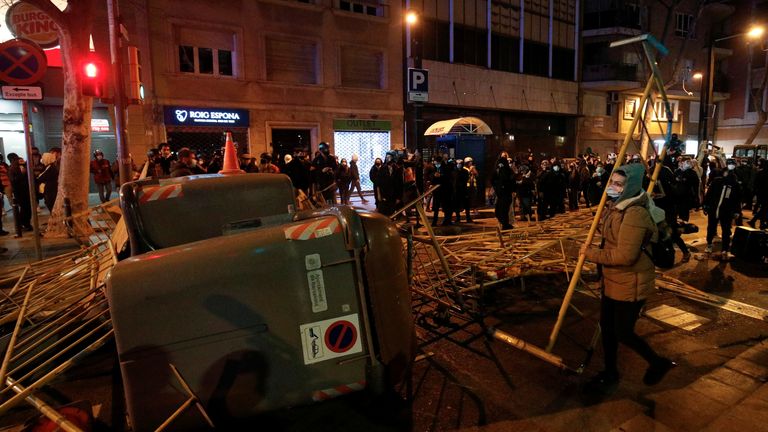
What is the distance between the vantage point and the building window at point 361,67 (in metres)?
20.7

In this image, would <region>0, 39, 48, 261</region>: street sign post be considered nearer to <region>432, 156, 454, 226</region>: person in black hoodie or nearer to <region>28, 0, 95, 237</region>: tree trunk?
<region>28, 0, 95, 237</region>: tree trunk

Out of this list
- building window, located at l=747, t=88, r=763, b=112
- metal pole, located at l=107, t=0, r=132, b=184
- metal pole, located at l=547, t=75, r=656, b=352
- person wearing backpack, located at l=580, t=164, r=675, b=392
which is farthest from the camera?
building window, located at l=747, t=88, r=763, b=112

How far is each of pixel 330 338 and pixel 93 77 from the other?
30.5ft

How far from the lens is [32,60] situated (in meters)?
7.22

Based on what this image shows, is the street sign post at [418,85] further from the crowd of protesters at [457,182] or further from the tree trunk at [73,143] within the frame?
the tree trunk at [73,143]

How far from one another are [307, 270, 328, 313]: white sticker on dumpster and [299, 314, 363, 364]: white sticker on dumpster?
108 mm

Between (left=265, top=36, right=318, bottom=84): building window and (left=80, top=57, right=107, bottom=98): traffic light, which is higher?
(left=265, top=36, right=318, bottom=84): building window

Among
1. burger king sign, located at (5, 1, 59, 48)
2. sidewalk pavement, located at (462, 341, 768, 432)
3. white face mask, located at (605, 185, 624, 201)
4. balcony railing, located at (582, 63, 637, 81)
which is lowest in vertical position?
sidewalk pavement, located at (462, 341, 768, 432)

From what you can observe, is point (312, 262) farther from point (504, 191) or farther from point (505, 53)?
point (505, 53)

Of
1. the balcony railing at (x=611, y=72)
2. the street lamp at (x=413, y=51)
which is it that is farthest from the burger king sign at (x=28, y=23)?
the balcony railing at (x=611, y=72)

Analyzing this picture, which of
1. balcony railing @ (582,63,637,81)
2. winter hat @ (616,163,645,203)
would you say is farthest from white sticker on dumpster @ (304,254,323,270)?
balcony railing @ (582,63,637,81)

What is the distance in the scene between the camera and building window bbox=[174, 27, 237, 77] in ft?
56.9

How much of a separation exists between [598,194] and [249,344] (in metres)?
11.8

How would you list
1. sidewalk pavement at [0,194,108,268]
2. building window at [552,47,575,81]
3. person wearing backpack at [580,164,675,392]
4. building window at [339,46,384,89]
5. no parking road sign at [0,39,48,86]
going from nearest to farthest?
1. person wearing backpack at [580,164,675,392]
2. no parking road sign at [0,39,48,86]
3. sidewalk pavement at [0,194,108,268]
4. building window at [339,46,384,89]
5. building window at [552,47,575,81]
